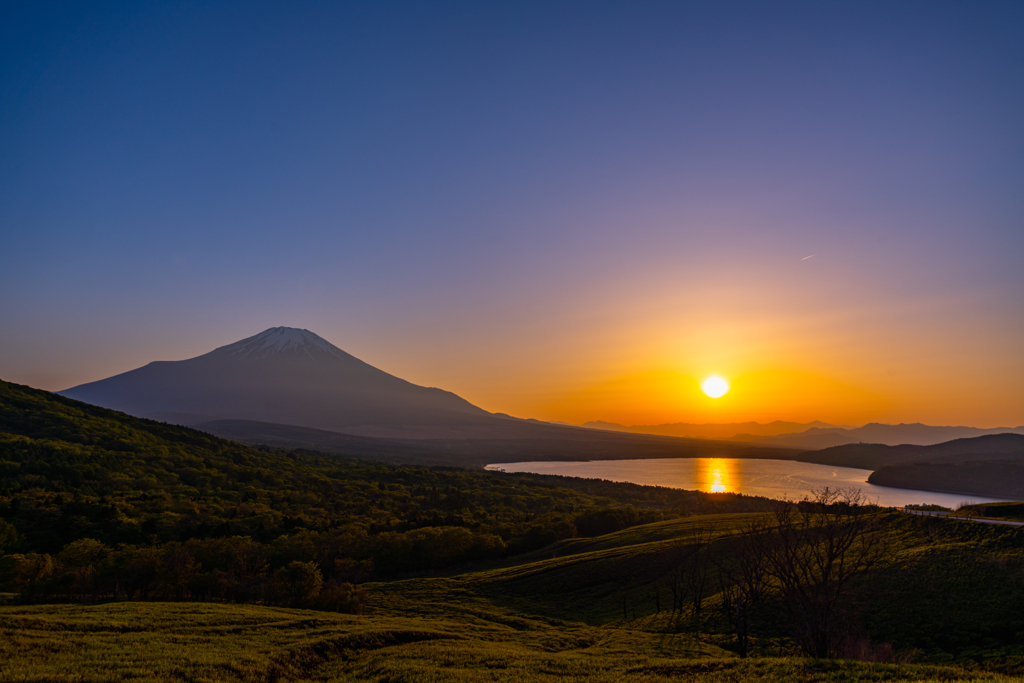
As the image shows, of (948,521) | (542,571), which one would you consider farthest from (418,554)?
(948,521)

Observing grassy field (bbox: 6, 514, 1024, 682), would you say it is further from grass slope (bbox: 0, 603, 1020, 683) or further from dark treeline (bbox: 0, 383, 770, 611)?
dark treeline (bbox: 0, 383, 770, 611)

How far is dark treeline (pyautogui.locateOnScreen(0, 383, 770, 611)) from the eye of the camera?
134ft

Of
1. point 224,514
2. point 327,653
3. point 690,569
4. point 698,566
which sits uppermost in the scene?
point 327,653

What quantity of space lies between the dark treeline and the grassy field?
38.8ft

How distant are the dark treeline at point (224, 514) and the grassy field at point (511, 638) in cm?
1183

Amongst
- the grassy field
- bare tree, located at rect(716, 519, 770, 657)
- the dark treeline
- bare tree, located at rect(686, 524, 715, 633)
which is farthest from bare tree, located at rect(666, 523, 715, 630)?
the dark treeline

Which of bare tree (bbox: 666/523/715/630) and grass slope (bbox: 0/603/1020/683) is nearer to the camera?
grass slope (bbox: 0/603/1020/683)

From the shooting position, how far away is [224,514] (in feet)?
241

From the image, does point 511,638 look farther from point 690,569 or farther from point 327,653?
point 690,569

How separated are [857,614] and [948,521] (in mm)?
17877

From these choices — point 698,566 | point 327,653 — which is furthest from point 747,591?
point 327,653

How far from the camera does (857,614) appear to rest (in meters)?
28.2

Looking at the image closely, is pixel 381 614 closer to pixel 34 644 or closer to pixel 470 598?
pixel 470 598

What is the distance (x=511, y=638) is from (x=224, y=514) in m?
60.6
